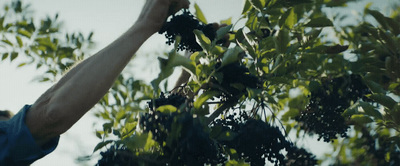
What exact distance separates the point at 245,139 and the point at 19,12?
179 centimetres

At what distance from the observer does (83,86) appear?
114cm

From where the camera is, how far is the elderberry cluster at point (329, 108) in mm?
1549

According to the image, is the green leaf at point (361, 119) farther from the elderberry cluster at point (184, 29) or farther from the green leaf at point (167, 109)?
the green leaf at point (167, 109)

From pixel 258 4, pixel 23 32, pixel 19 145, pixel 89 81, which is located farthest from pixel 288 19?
pixel 23 32

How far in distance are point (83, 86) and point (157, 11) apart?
11.9 inches

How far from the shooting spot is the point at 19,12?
8.00 feet

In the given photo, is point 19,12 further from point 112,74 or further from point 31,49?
point 112,74

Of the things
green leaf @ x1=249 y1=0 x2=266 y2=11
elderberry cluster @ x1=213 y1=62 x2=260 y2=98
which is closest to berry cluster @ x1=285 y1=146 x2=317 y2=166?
elderberry cluster @ x1=213 y1=62 x2=260 y2=98

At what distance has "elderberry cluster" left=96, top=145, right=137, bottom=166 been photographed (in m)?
0.99

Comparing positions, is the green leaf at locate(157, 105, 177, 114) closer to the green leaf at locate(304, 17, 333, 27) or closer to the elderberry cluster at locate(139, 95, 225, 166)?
the elderberry cluster at locate(139, 95, 225, 166)

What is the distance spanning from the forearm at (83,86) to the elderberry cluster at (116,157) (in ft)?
0.52

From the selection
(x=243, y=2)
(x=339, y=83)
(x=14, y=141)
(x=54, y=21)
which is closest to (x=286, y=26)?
(x=243, y=2)

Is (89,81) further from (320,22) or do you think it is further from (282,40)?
(320,22)

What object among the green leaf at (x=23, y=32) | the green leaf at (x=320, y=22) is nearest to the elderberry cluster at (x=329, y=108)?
the green leaf at (x=320, y=22)
